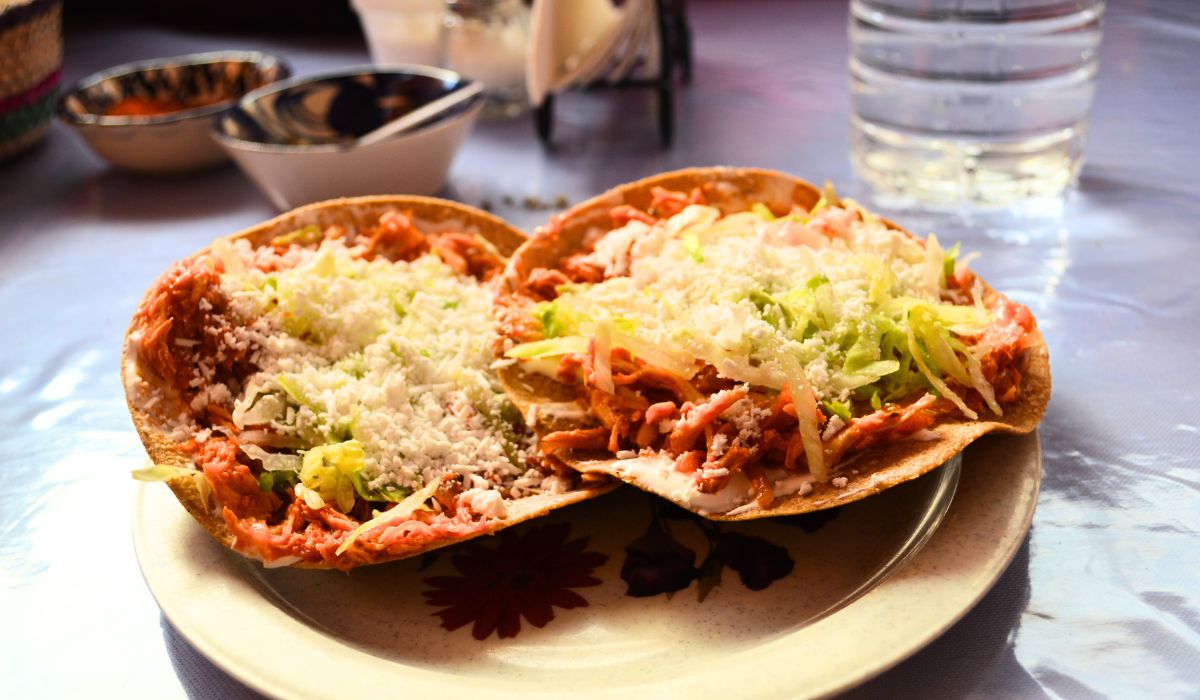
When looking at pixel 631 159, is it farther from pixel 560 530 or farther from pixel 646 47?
pixel 560 530

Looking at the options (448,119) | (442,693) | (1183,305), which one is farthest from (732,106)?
(442,693)

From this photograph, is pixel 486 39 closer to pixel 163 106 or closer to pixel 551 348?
pixel 163 106

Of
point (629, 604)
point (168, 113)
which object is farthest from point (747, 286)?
point (168, 113)

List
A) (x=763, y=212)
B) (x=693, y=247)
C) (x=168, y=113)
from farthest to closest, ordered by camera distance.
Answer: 1. (x=168, y=113)
2. (x=763, y=212)
3. (x=693, y=247)

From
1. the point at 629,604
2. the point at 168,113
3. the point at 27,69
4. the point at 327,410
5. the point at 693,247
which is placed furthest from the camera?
the point at 168,113

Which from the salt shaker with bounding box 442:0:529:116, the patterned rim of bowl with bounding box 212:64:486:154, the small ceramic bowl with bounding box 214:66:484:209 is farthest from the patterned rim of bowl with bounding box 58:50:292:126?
the salt shaker with bounding box 442:0:529:116

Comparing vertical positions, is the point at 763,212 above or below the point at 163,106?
above
